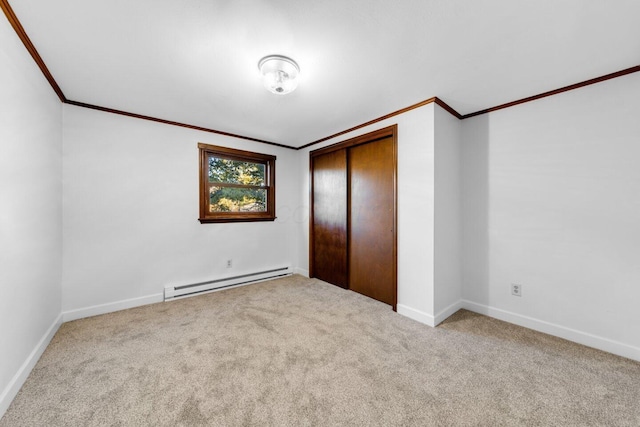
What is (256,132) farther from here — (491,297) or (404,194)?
(491,297)

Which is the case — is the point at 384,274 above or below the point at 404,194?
below

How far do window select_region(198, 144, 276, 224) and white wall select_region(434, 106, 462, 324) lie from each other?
8.11 feet

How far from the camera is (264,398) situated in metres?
1.46

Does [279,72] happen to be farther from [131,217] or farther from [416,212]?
[131,217]

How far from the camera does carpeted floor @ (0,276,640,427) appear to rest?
4.42ft

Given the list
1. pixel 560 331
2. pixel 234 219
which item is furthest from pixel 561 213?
pixel 234 219

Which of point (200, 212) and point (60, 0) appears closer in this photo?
point (60, 0)

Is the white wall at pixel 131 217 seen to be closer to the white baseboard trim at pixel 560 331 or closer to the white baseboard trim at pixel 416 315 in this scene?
the white baseboard trim at pixel 416 315

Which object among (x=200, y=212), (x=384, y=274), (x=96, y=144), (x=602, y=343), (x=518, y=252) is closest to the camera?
(x=602, y=343)

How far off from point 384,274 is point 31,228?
3.17 m

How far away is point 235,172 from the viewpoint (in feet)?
12.1

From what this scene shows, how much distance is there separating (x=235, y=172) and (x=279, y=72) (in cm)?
214

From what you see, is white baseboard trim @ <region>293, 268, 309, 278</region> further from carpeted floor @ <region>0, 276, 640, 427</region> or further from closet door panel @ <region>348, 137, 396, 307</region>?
carpeted floor @ <region>0, 276, 640, 427</region>

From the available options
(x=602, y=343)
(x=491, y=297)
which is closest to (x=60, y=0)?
(x=491, y=297)
